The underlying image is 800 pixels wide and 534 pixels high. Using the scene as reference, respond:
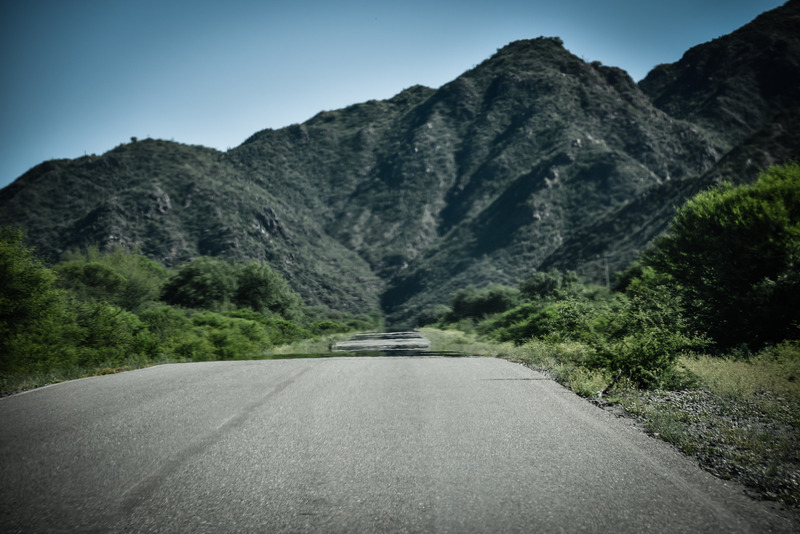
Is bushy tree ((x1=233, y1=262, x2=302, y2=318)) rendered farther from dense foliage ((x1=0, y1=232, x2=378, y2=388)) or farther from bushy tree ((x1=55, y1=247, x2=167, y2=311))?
bushy tree ((x1=55, y1=247, x2=167, y2=311))

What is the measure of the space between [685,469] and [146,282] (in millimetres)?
58658

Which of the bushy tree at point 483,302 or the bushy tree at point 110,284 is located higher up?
the bushy tree at point 110,284

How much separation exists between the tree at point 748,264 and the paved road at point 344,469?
12.4m

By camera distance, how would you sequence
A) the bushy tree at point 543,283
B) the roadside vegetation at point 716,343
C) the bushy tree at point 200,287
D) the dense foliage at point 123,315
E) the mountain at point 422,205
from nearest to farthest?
the roadside vegetation at point 716,343 → the dense foliage at point 123,315 → the bushy tree at point 200,287 → the bushy tree at point 543,283 → the mountain at point 422,205

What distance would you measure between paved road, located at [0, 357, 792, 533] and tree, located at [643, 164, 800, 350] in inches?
487

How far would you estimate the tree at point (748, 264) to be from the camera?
16641 mm

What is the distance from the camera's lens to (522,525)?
3.57m

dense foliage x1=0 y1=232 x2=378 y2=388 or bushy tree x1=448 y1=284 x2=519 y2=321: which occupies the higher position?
dense foliage x1=0 y1=232 x2=378 y2=388

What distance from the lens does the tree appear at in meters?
16.6

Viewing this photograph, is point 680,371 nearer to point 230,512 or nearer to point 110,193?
point 230,512

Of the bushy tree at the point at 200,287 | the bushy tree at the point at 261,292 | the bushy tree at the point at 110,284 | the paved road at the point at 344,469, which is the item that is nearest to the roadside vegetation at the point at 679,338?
the paved road at the point at 344,469

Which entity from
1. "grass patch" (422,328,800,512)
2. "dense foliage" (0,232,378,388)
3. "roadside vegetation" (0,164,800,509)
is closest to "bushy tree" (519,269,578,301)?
"roadside vegetation" (0,164,800,509)

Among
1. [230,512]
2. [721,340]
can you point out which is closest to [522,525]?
[230,512]

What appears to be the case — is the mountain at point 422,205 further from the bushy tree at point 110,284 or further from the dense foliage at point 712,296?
the dense foliage at point 712,296
